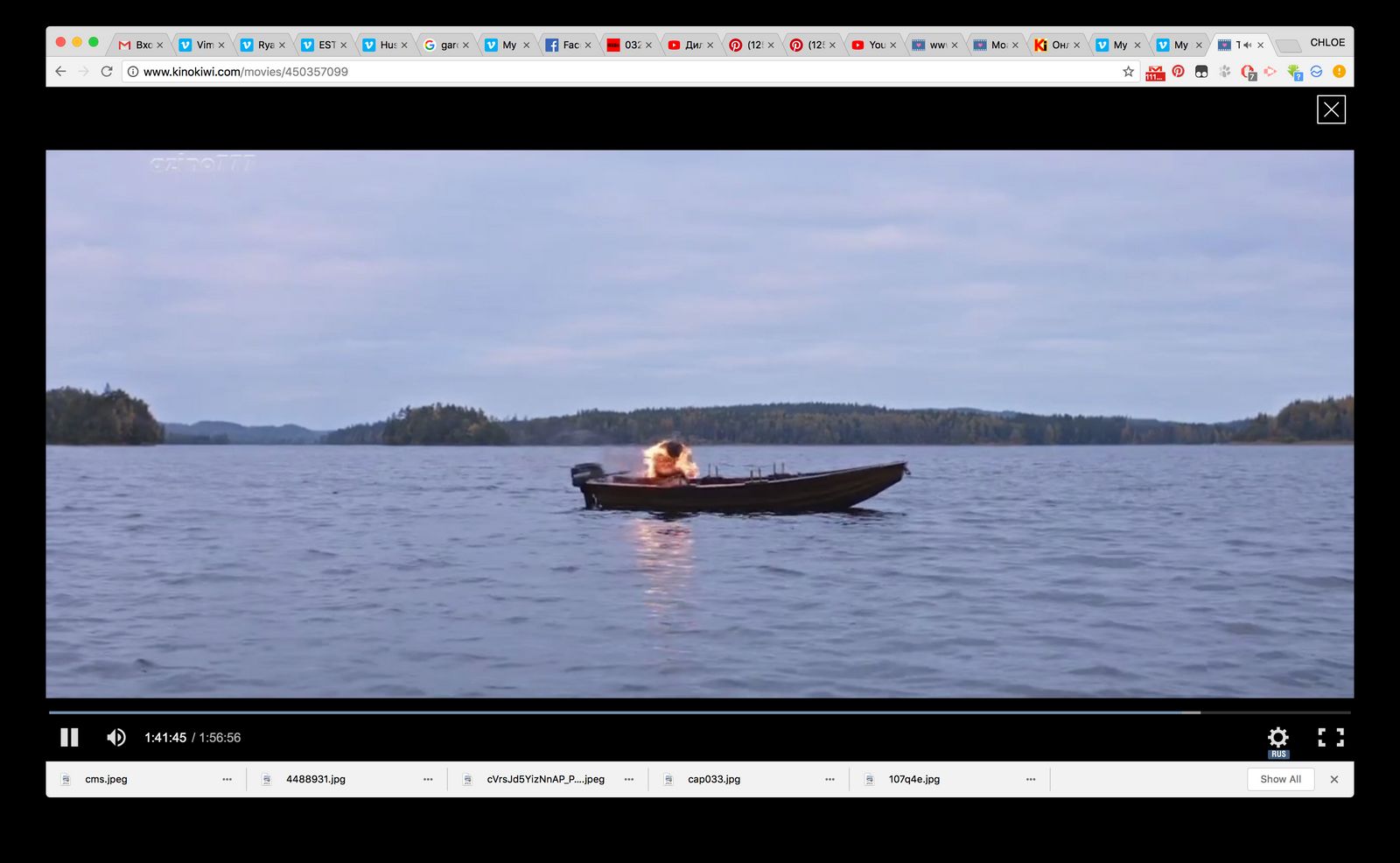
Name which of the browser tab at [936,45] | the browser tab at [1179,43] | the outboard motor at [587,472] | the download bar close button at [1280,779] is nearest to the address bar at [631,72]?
the browser tab at [936,45]

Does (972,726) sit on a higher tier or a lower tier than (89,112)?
lower

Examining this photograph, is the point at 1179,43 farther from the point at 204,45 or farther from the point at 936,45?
the point at 204,45

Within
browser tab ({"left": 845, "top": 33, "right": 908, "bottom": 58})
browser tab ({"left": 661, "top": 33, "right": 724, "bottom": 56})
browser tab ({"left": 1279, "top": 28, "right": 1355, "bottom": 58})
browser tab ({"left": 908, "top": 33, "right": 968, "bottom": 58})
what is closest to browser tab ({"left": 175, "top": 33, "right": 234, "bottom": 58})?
browser tab ({"left": 661, "top": 33, "right": 724, "bottom": 56})

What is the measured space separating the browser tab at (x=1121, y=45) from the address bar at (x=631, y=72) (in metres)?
0.07

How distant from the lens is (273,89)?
21.2 feet

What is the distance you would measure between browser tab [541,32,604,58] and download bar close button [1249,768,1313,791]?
660cm

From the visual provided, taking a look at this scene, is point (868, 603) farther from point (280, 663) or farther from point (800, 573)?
point (280, 663)

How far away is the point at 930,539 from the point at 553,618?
67.5ft

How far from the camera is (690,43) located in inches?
254

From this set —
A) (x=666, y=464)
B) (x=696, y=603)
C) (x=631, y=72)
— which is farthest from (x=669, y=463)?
(x=631, y=72)

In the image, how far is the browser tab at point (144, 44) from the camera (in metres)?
6.40
